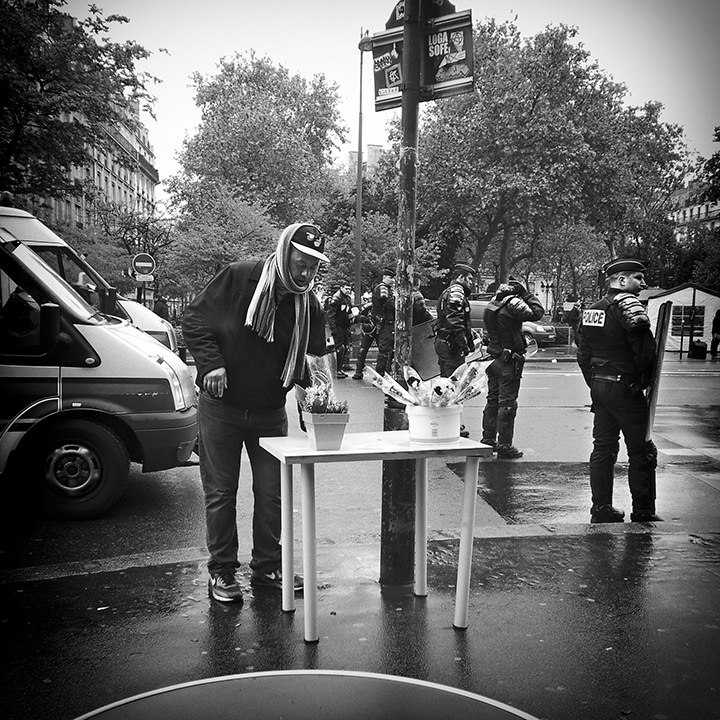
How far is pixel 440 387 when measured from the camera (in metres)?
3.76

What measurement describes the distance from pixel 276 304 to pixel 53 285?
115 inches

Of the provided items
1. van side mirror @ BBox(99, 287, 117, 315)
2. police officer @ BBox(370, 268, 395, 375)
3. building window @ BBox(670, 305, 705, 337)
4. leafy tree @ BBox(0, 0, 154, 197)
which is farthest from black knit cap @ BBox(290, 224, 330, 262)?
building window @ BBox(670, 305, 705, 337)

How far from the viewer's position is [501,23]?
35.1m

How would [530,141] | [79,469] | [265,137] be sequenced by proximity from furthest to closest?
[265,137] < [530,141] < [79,469]

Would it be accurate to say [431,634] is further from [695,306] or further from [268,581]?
[695,306]

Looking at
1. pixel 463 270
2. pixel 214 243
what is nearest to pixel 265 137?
pixel 214 243

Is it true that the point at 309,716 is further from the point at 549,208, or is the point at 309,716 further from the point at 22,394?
the point at 549,208

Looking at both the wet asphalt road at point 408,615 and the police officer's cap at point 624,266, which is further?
the police officer's cap at point 624,266

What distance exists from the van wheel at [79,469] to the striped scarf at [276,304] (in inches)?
98.1

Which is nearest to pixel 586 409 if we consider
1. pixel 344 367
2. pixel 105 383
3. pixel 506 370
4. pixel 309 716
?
pixel 506 370

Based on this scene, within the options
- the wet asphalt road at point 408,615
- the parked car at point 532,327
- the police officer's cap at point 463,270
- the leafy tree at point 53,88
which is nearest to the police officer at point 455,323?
the police officer's cap at point 463,270

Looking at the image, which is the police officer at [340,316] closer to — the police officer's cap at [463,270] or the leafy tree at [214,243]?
the police officer's cap at [463,270]

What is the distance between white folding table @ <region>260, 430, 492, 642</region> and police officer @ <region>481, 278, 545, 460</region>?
14.7 feet

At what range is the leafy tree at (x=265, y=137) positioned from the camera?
5209cm
